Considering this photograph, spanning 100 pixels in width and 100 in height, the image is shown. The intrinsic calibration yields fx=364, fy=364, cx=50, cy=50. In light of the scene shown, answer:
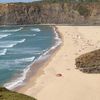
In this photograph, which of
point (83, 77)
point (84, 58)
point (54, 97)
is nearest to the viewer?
point (54, 97)

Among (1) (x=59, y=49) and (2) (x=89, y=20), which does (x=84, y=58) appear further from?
(2) (x=89, y=20)

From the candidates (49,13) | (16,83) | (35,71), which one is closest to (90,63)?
(35,71)

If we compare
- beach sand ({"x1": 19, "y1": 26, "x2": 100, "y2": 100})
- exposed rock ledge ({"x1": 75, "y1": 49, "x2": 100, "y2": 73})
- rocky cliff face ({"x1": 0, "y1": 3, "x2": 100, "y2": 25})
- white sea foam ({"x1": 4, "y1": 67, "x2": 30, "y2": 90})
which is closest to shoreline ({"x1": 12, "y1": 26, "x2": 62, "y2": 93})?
beach sand ({"x1": 19, "y1": 26, "x2": 100, "y2": 100})

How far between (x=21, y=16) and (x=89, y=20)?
1975cm

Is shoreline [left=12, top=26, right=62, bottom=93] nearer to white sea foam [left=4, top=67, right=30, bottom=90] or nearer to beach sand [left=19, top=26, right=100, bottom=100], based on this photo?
beach sand [left=19, top=26, right=100, bottom=100]

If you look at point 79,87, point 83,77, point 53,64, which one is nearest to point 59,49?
point 53,64

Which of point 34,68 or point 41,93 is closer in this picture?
point 41,93

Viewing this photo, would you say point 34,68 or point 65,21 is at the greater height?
point 34,68

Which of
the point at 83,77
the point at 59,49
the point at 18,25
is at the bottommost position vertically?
the point at 18,25

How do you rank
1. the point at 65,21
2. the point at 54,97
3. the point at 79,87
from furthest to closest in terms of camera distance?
the point at 65,21, the point at 79,87, the point at 54,97

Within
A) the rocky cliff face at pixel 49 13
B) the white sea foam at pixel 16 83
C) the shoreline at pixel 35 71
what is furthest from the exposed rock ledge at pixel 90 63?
the rocky cliff face at pixel 49 13

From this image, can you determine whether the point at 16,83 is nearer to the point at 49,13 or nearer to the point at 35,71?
the point at 35,71

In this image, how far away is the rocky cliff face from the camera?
→ 344 ft

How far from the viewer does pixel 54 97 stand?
2491 centimetres
